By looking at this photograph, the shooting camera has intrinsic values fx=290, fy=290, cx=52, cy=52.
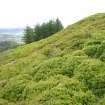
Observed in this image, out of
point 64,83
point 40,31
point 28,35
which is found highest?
point 40,31

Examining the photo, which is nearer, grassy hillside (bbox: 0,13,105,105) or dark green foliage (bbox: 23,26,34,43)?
grassy hillside (bbox: 0,13,105,105)

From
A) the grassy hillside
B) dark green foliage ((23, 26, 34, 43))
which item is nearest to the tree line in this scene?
dark green foliage ((23, 26, 34, 43))

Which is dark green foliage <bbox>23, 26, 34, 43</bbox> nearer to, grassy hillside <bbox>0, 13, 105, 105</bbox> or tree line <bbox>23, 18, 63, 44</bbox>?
tree line <bbox>23, 18, 63, 44</bbox>

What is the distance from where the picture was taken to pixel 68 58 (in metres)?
31.0

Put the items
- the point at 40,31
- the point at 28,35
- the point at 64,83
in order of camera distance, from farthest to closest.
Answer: the point at 28,35
the point at 40,31
the point at 64,83

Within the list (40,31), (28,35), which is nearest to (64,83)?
(40,31)

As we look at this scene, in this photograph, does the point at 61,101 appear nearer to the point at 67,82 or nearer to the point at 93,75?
the point at 67,82

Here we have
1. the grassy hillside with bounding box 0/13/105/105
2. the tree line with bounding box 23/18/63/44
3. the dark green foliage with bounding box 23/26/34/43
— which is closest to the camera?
the grassy hillside with bounding box 0/13/105/105

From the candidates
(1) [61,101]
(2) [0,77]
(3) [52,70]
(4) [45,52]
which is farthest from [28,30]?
(1) [61,101]

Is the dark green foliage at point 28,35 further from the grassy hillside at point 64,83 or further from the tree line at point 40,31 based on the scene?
the grassy hillside at point 64,83

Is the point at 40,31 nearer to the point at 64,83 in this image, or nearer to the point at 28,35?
the point at 28,35

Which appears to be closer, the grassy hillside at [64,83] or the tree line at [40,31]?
the grassy hillside at [64,83]

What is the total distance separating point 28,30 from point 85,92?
88282mm

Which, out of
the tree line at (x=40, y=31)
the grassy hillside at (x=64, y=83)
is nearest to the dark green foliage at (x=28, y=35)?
the tree line at (x=40, y=31)
